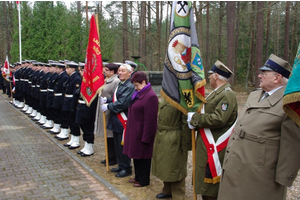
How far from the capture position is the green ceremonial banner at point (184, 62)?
3.75 meters

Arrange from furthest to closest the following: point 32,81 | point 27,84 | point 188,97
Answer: point 27,84
point 32,81
point 188,97

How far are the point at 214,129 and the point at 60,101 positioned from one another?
5869 mm

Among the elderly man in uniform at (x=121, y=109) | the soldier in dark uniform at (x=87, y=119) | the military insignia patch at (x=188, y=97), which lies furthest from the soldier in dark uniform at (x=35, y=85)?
the military insignia patch at (x=188, y=97)

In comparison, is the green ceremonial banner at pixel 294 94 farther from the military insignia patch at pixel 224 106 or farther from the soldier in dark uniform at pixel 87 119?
the soldier in dark uniform at pixel 87 119

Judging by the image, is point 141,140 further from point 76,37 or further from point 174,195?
point 76,37

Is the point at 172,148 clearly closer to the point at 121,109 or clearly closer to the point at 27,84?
the point at 121,109

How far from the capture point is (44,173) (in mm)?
5809

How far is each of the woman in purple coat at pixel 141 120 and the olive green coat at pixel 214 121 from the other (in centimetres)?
113

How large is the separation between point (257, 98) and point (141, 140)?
230cm

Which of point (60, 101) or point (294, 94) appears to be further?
point (60, 101)

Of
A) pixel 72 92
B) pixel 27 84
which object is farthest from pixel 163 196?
pixel 27 84

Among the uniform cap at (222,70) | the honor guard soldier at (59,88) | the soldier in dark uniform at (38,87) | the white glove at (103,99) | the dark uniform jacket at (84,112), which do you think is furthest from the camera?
the soldier in dark uniform at (38,87)

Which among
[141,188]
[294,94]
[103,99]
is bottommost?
[141,188]

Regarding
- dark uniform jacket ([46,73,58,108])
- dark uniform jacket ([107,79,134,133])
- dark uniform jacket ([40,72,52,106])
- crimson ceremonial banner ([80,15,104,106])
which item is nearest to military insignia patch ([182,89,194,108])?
dark uniform jacket ([107,79,134,133])
